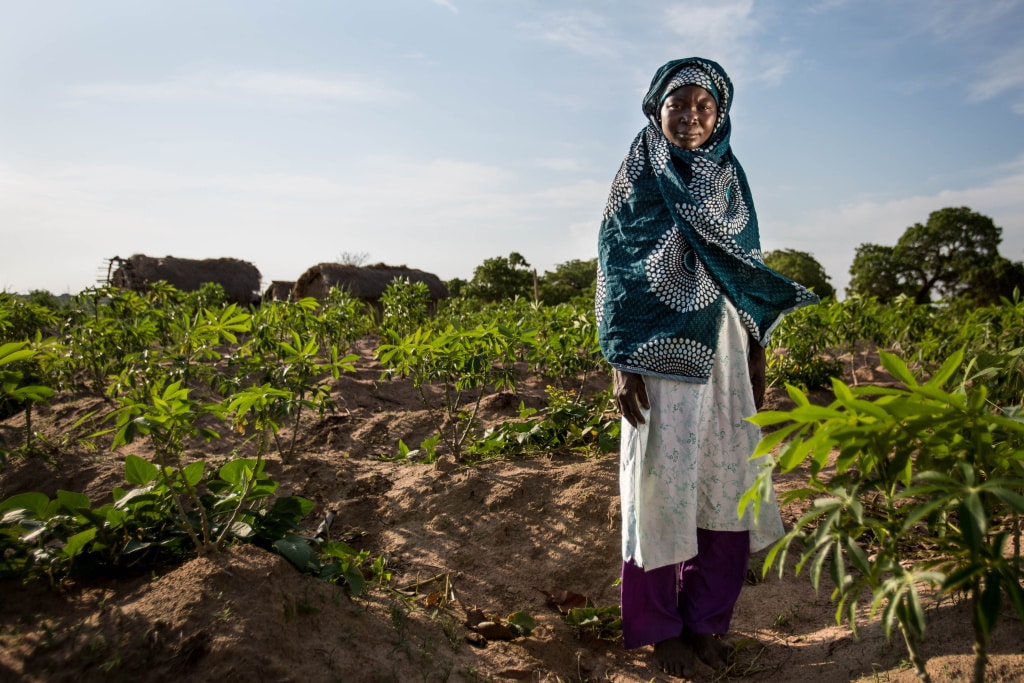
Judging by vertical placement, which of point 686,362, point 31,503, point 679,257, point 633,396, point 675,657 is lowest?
point 675,657

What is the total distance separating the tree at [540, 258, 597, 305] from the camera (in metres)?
19.5

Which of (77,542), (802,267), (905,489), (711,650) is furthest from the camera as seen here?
(802,267)

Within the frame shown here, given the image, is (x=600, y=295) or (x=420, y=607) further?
(x=420, y=607)

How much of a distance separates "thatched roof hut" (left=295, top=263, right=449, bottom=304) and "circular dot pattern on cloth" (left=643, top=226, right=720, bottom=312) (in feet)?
36.8

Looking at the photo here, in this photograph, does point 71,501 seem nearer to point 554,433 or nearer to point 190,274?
point 554,433

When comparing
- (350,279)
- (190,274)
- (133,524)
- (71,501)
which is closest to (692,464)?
(133,524)

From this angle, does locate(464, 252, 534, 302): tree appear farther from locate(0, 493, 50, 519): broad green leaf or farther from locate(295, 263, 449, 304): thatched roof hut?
locate(0, 493, 50, 519): broad green leaf

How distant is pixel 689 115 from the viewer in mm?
2357

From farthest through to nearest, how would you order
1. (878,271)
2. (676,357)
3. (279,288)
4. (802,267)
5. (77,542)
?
(878,271), (802,267), (279,288), (676,357), (77,542)

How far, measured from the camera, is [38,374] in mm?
4930

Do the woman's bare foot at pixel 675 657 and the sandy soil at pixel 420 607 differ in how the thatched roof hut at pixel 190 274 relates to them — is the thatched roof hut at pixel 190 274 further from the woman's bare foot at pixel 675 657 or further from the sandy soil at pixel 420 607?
the woman's bare foot at pixel 675 657

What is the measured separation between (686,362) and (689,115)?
2.63ft

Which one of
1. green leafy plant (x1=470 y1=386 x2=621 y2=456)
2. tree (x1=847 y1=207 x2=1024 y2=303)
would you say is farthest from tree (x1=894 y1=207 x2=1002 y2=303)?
green leafy plant (x1=470 y1=386 x2=621 y2=456)

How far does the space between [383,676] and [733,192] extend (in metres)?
1.84
